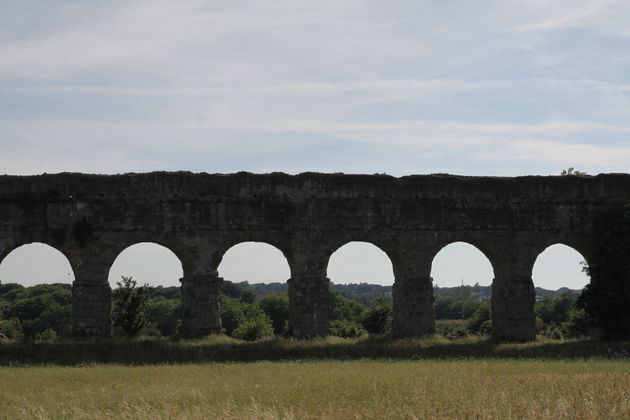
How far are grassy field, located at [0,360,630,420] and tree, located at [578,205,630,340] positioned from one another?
5187mm

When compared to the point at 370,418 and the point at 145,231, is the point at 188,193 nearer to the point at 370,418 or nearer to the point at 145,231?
the point at 145,231

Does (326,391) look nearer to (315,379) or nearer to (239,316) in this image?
(315,379)

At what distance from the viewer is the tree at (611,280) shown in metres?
26.1

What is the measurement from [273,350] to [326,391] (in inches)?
341

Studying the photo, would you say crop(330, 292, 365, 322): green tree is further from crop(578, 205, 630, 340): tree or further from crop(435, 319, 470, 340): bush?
crop(578, 205, 630, 340): tree

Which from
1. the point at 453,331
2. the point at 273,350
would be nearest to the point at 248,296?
the point at 453,331

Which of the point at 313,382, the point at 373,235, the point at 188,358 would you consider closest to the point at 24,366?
the point at 188,358

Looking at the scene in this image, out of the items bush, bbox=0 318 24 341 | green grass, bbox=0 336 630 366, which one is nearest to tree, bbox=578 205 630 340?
green grass, bbox=0 336 630 366

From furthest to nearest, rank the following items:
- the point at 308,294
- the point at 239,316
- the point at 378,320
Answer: the point at 239,316 → the point at 378,320 → the point at 308,294

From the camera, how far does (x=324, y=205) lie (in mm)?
26328

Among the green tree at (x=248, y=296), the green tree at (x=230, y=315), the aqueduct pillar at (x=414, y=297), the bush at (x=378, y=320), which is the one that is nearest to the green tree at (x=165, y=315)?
the green tree at (x=230, y=315)

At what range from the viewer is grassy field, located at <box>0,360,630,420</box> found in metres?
13.3

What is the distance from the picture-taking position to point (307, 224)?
2614 cm

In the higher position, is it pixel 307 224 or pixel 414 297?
pixel 307 224
